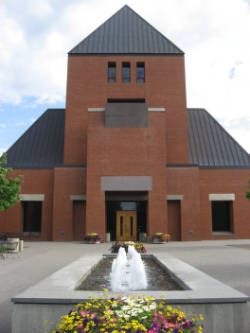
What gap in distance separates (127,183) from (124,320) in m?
23.7

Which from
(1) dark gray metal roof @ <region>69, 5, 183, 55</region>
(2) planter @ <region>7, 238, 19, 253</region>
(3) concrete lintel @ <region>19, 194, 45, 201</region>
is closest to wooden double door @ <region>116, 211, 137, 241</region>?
(3) concrete lintel @ <region>19, 194, 45, 201</region>

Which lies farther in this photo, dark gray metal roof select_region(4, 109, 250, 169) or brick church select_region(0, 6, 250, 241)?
dark gray metal roof select_region(4, 109, 250, 169)

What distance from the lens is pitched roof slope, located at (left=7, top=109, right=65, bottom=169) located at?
33844 mm

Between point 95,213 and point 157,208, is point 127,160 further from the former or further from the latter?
point 95,213

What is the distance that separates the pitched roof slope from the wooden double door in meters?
8.42

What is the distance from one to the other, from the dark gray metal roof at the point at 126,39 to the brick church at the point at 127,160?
4.2 inches

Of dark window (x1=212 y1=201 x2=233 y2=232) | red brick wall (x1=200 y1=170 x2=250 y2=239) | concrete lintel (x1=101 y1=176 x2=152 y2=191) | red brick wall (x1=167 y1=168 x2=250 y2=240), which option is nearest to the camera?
concrete lintel (x1=101 y1=176 x2=152 y2=191)

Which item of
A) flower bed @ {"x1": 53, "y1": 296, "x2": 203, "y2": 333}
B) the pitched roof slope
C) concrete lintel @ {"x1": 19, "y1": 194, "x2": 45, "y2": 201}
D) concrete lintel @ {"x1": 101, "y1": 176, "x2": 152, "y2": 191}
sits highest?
the pitched roof slope

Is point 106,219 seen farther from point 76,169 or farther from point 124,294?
point 124,294

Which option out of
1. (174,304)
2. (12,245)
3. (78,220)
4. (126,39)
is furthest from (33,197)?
Result: (174,304)

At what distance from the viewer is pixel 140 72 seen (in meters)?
34.0

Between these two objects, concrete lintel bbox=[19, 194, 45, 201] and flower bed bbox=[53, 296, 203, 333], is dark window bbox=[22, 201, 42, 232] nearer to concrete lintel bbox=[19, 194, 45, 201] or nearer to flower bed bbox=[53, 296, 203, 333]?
concrete lintel bbox=[19, 194, 45, 201]

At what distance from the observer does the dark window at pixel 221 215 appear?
33.0 m

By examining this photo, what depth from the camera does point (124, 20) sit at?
37.0 meters
